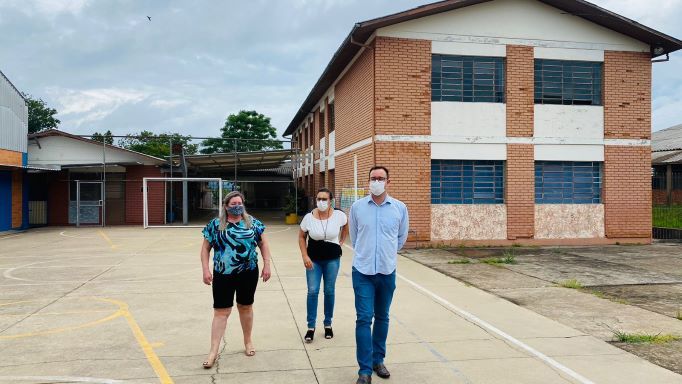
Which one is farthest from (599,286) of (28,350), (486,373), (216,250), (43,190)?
(43,190)

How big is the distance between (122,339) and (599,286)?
296 inches

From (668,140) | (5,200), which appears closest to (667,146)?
(668,140)

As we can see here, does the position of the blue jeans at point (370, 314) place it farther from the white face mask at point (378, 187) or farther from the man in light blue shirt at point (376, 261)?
the white face mask at point (378, 187)

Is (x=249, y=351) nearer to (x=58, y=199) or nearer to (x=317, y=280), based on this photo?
(x=317, y=280)

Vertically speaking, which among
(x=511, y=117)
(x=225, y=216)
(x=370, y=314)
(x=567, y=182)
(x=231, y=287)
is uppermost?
(x=511, y=117)

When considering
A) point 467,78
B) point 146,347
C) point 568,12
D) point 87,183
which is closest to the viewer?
point 146,347

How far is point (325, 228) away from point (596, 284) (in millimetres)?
5897

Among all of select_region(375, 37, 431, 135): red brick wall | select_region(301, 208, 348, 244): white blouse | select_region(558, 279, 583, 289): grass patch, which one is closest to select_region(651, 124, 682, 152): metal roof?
select_region(375, 37, 431, 135): red brick wall

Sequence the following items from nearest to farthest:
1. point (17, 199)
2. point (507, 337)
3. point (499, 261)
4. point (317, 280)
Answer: point (317, 280), point (507, 337), point (499, 261), point (17, 199)

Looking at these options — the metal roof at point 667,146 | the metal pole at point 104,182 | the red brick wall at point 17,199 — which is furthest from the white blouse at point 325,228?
the metal roof at point 667,146

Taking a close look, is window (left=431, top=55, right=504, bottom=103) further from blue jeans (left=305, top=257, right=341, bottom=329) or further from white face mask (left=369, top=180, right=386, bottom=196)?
white face mask (left=369, top=180, right=386, bottom=196)

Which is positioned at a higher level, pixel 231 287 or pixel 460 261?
pixel 231 287

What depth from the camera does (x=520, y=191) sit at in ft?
49.9

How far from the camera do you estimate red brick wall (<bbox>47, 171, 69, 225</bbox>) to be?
23.1 meters
